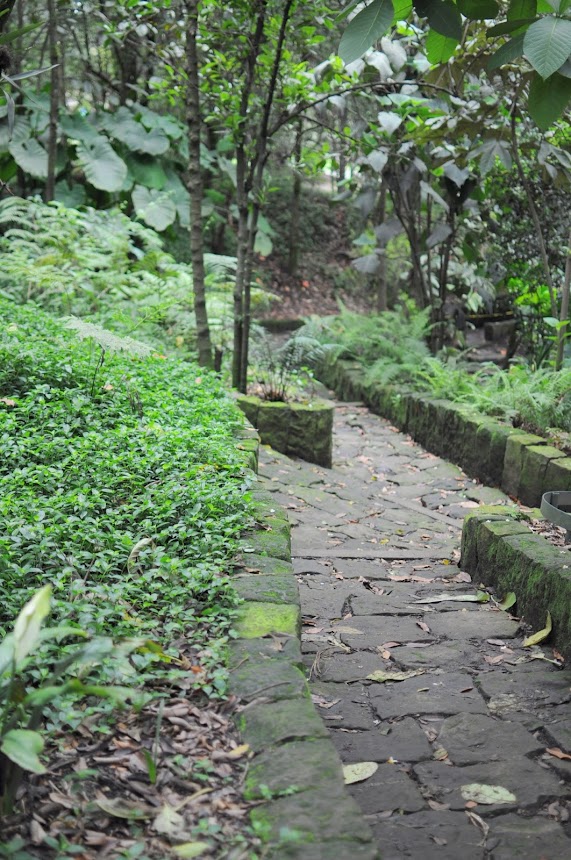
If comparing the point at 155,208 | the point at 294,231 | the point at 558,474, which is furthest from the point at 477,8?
the point at 294,231

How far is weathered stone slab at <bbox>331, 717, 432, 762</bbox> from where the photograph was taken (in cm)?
234

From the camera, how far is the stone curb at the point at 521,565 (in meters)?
3.20

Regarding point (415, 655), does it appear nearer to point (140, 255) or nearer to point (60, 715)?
point (60, 715)

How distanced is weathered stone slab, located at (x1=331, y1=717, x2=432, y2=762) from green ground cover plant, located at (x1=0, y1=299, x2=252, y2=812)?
0.53 m

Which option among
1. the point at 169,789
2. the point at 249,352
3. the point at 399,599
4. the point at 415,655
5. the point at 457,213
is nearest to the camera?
the point at 169,789

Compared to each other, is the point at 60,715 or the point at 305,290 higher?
the point at 305,290

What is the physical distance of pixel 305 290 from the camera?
638 inches

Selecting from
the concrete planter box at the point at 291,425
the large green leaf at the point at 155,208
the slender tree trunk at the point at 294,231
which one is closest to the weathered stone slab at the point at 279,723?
the concrete planter box at the point at 291,425

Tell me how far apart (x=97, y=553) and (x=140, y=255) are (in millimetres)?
6585

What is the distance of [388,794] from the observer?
6.95 ft

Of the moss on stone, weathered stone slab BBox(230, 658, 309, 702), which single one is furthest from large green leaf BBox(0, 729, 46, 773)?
the moss on stone

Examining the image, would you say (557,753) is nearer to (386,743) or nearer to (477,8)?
(386,743)

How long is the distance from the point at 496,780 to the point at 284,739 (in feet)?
2.67

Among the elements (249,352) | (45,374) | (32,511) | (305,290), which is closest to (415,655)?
(32,511)
